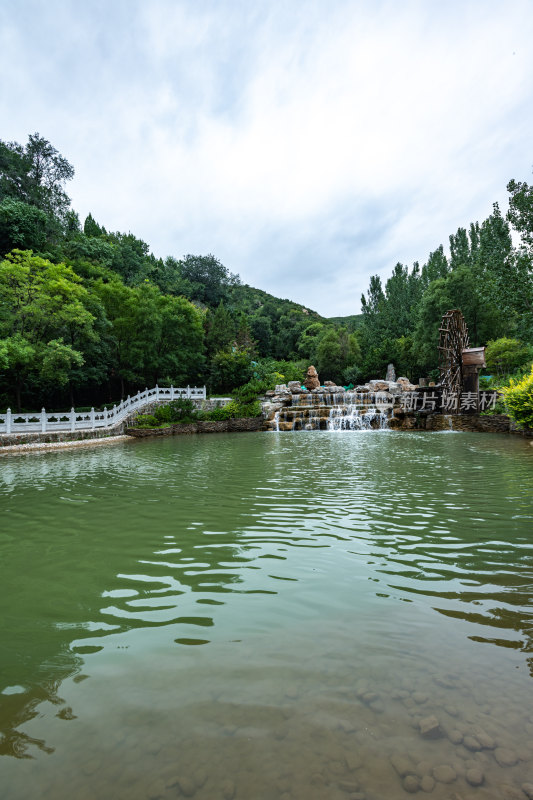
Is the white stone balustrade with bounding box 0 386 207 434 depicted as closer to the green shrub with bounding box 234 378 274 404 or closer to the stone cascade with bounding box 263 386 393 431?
the green shrub with bounding box 234 378 274 404

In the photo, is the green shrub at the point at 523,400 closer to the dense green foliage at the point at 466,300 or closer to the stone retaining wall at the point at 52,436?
the dense green foliage at the point at 466,300

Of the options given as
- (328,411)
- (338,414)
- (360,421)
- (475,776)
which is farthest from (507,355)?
(475,776)

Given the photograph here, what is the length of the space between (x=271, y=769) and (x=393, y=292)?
5418 centimetres

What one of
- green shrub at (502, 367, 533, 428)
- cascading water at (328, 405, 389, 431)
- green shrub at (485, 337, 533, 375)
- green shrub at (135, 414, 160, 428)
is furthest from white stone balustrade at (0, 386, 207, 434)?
green shrub at (485, 337, 533, 375)

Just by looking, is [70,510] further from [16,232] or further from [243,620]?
[16,232]

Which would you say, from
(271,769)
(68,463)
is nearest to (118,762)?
(271,769)

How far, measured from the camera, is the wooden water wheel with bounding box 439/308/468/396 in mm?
26719

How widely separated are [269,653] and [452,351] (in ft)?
90.6

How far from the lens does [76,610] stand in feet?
11.2

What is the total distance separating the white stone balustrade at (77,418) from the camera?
59.0 feet

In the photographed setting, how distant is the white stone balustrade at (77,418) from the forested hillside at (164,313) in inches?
77.4

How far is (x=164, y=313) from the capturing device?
1203 inches

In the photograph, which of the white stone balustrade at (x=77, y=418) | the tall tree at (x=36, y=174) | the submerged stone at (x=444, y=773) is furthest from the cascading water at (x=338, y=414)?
the tall tree at (x=36, y=174)

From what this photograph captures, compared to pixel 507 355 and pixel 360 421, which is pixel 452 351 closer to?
pixel 507 355
